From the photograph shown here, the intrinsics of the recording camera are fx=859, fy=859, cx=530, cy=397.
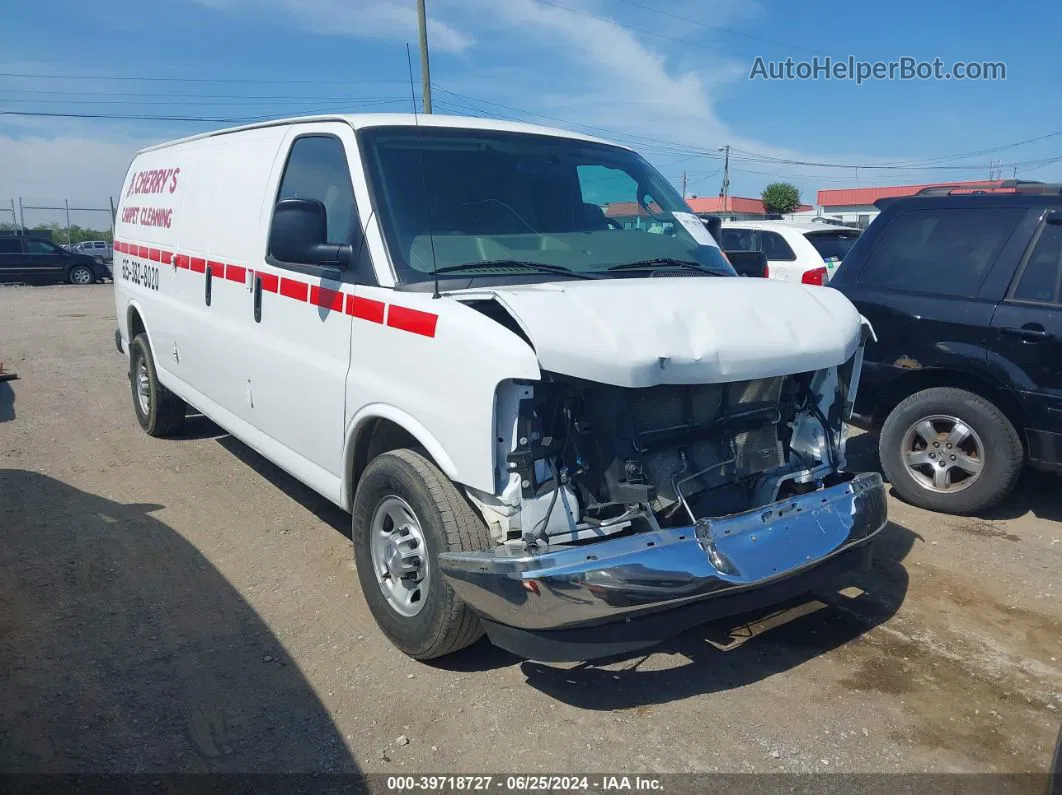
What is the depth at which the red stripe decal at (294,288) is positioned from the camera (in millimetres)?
4234

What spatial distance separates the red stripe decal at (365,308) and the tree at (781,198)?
56309mm

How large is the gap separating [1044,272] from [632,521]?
353 cm

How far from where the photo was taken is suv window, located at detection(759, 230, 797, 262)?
10.9 m

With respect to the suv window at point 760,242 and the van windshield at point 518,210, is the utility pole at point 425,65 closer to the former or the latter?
the suv window at point 760,242

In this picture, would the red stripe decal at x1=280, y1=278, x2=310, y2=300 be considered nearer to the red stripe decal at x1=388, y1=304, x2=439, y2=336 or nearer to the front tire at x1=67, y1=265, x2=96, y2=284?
the red stripe decal at x1=388, y1=304, x2=439, y2=336

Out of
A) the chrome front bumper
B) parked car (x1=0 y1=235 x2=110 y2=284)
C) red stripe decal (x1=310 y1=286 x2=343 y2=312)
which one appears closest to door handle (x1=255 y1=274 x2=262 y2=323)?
red stripe decal (x1=310 y1=286 x2=343 y2=312)

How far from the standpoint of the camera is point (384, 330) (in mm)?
3623

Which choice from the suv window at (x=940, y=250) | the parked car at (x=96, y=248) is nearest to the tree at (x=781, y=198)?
the parked car at (x=96, y=248)

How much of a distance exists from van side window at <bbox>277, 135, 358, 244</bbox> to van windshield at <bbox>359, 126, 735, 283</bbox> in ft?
0.61

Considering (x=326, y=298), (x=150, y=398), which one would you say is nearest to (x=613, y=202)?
(x=326, y=298)

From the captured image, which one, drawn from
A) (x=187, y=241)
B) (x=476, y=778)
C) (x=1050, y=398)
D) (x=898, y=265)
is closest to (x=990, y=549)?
(x=1050, y=398)

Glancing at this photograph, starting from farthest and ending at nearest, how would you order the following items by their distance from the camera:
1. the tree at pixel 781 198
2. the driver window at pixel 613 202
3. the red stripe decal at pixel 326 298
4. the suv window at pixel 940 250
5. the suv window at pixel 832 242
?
the tree at pixel 781 198
the suv window at pixel 832 242
the suv window at pixel 940 250
the driver window at pixel 613 202
the red stripe decal at pixel 326 298

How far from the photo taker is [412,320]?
344cm

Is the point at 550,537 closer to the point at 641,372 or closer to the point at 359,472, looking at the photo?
the point at 641,372
